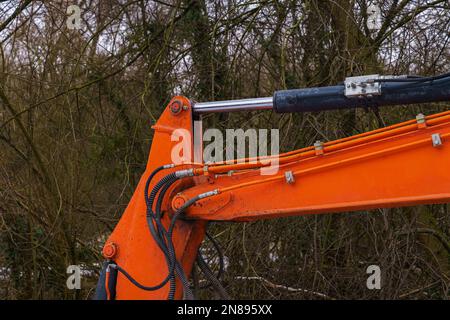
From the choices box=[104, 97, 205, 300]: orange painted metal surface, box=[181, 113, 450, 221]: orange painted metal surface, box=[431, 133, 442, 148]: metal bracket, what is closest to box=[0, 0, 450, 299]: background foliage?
box=[104, 97, 205, 300]: orange painted metal surface

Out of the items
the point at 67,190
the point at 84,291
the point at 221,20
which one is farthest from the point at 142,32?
the point at 84,291

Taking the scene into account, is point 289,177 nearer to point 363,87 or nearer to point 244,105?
point 244,105

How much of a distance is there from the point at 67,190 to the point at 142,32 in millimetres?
1986

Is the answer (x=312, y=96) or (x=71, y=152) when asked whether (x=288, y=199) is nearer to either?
(x=312, y=96)

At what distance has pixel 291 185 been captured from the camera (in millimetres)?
3652

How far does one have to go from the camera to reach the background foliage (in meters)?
6.59

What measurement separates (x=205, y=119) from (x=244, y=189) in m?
3.73

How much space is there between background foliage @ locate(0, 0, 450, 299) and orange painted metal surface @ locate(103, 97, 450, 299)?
2.57m

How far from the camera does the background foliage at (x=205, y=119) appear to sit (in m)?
6.59

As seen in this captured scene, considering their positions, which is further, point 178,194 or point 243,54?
point 243,54

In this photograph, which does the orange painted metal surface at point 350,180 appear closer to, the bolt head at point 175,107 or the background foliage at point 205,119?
the bolt head at point 175,107

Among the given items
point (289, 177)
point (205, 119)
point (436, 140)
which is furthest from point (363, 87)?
point (205, 119)

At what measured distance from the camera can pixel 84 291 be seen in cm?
781
